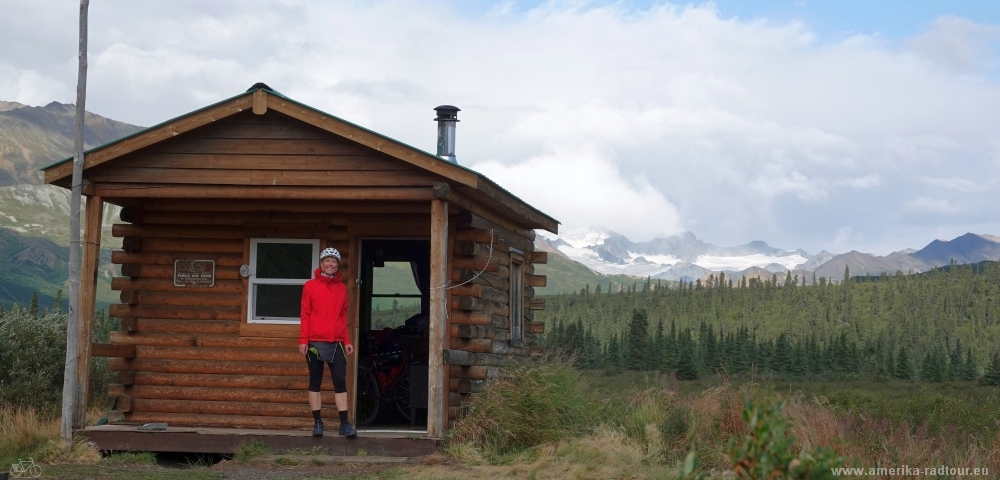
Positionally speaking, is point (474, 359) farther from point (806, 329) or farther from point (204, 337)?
point (806, 329)

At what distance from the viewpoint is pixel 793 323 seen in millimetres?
92375

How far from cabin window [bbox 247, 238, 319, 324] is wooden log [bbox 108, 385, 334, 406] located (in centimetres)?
83

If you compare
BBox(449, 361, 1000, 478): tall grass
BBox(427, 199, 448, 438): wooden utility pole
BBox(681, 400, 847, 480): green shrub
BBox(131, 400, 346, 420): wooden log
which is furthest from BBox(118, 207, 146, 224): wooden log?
BBox(681, 400, 847, 480): green shrub

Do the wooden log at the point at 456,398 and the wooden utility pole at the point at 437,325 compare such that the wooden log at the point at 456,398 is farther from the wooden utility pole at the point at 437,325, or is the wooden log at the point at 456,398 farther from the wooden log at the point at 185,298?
the wooden log at the point at 185,298

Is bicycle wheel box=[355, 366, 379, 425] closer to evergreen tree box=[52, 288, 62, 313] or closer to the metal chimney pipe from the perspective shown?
the metal chimney pipe

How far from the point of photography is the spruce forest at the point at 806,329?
5809cm

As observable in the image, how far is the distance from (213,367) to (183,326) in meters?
0.62

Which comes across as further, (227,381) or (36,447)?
(227,381)

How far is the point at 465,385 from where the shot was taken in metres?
11.8

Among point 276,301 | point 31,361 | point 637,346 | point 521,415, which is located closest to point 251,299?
point 276,301

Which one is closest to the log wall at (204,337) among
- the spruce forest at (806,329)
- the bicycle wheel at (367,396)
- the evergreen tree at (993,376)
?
the bicycle wheel at (367,396)

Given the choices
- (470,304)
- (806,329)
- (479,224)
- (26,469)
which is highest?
(806,329)

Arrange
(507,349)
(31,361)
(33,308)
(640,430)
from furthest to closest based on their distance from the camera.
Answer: (33,308), (31,361), (507,349), (640,430)

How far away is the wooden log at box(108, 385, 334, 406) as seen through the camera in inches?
464
